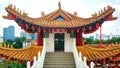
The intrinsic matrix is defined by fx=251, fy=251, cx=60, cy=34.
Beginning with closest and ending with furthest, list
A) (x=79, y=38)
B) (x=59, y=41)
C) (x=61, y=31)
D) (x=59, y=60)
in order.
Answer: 1. (x=59, y=60)
2. (x=61, y=31)
3. (x=79, y=38)
4. (x=59, y=41)

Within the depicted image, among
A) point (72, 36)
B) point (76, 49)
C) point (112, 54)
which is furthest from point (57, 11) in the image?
point (112, 54)

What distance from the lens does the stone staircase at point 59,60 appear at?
13.2 meters

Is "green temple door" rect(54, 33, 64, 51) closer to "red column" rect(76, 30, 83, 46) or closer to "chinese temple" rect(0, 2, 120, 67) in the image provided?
"chinese temple" rect(0, 2, 120, 67)

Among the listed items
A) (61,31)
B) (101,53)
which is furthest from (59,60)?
(101,53)

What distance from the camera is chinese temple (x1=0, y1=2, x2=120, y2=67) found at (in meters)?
12.9

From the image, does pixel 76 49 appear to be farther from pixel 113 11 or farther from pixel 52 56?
pixel 113 11

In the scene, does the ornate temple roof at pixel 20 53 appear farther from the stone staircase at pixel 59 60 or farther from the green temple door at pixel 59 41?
the green temple door at pixel 59 41

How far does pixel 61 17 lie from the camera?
15.0 meters

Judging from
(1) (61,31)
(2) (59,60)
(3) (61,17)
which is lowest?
(2) (59,60)

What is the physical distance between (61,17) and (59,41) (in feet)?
4.79

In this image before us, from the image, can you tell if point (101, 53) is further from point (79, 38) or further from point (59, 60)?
point (59, 60)

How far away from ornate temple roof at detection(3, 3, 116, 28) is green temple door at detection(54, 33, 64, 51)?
0.76m

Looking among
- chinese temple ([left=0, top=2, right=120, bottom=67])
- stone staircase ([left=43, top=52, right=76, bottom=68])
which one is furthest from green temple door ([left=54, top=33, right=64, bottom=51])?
stone staircase ([left=43, top=52, right=76, bottom=68])

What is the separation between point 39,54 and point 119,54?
405 centimetres
